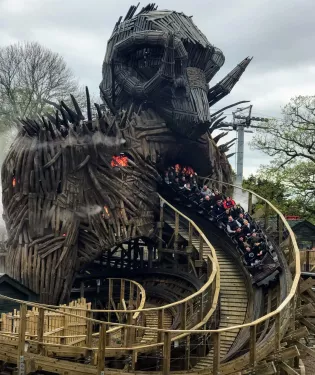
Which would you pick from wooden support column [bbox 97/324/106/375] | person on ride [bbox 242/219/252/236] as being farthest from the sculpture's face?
wooden support column [bbox 97/324/106/375]

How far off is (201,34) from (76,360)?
1505 centimetres

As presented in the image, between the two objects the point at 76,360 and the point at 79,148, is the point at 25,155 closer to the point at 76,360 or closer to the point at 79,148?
the point at 79,148

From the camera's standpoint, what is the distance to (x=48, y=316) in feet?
32.6

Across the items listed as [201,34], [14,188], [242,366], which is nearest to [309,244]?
[201,34]

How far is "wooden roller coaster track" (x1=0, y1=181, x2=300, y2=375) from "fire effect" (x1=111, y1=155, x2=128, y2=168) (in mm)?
2983

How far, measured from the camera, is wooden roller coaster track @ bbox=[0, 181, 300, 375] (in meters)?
8.96

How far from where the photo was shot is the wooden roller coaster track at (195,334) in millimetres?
8961

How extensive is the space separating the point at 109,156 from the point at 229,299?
18.8 feet

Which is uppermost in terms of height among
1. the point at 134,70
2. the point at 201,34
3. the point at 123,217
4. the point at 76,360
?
the point at 201,34

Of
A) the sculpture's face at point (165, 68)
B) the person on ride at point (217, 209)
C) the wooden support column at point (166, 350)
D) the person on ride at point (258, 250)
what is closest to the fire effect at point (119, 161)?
the sculpture's face at point (165, 68)

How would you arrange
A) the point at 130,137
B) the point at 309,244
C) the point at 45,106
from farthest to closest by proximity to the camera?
the point at 45,106, the point at 309,244, the point at 130,137

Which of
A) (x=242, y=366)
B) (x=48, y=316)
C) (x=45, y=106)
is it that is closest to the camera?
(x=242, y=366)

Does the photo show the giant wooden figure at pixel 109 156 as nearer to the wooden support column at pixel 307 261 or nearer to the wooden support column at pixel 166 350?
the wooden support column at pixel 307 261

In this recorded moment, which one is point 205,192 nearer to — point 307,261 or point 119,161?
point 119,161
